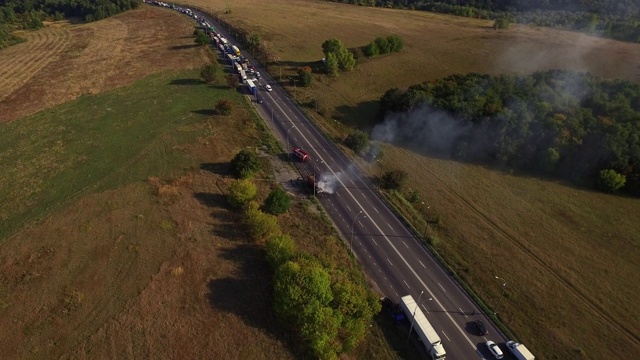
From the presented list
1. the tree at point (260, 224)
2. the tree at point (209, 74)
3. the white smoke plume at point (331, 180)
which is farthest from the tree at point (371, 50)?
the tree at point (260, 224)

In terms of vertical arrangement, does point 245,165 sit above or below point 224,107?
below

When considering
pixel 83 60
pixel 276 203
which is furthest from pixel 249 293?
pixel 83 60

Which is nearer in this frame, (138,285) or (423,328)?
(423,328)

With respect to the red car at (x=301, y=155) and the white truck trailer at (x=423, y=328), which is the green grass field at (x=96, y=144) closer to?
the red car at (x=301, y=155)

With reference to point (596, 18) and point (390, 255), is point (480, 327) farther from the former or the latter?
point (596, 18)

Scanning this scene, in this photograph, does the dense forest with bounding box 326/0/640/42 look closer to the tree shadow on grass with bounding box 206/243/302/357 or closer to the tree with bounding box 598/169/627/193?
the tree with bounding box 598/169/627/193

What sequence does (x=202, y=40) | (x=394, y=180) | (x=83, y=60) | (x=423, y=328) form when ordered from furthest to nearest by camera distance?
1. (x=202, y=40)
2. (x=83, y=60)
3. (x=394, y=180)
4. (x=423, y=328)
